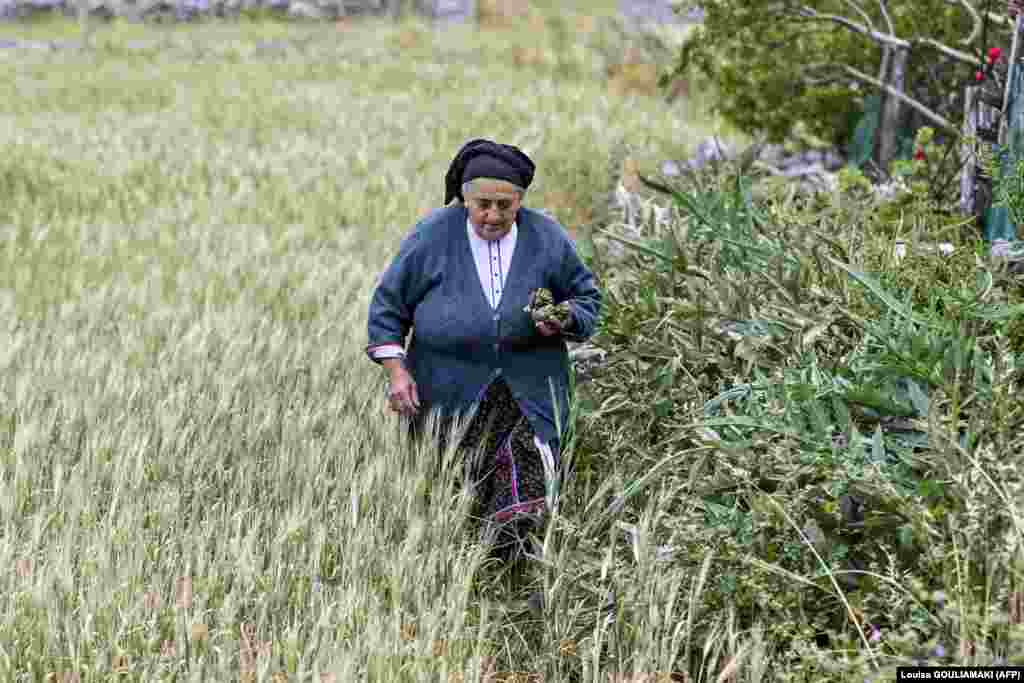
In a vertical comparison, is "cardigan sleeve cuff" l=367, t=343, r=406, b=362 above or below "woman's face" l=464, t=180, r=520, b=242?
below

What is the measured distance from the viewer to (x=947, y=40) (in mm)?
7113

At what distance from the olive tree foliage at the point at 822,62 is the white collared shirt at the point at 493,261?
143 inches

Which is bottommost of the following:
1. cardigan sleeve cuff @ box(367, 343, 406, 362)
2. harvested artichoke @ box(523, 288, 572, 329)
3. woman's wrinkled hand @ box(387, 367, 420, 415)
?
woman's wrinkled hand @ box(387, 367, 420, 415)

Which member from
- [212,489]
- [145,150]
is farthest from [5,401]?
[145,150]

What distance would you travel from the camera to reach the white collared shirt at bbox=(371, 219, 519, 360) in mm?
3498

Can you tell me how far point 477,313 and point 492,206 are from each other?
27 centimetres

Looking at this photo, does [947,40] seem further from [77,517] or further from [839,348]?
[77,517]

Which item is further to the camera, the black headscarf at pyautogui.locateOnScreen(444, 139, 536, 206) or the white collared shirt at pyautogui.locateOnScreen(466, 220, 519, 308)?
the white collared shirt at pyautogui.locateOnScreen(466, 220, 519, 308)

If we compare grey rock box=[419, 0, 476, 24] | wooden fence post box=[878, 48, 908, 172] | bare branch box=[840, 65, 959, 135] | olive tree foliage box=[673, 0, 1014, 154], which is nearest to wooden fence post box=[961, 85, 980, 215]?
bare branch box=[840, 65, 959, 135]

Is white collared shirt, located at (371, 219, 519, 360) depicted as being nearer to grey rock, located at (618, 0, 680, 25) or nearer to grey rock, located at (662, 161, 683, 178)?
grey rock, located at (662, 161, 683, 178)

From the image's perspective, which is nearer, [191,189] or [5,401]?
[5,401]

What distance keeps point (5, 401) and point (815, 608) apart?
245cm

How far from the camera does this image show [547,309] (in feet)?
11.2

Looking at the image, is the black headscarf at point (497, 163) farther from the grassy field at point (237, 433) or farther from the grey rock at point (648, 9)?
the grey rock at point (648, 9)
